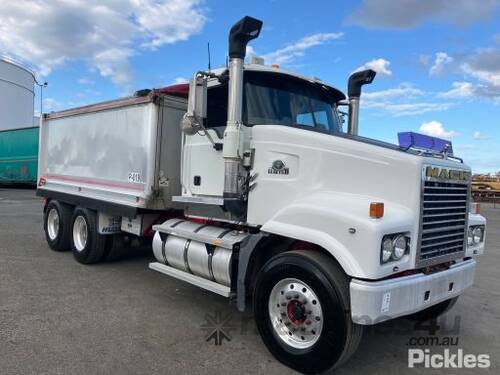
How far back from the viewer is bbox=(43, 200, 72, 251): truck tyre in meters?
8.64

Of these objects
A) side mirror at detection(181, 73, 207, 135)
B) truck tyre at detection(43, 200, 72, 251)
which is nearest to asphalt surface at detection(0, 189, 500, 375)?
truck tyre at detection(43, 200, 72, 251)

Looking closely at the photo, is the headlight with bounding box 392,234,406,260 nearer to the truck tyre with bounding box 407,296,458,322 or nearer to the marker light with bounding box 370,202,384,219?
the marker light with bounding box 370,202,384,219

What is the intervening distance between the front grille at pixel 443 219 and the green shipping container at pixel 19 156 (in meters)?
26.8

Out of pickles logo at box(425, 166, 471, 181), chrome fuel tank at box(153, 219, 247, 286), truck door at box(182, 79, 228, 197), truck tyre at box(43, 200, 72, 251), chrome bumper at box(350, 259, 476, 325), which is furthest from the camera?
truck tyre at box(43, 200, 72, 251)

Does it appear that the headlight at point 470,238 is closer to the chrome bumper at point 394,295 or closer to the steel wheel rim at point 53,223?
the chrome bumper at point 394,295

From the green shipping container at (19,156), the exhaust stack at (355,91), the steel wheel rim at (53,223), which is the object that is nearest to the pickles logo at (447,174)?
the exhaust stack at (355,91)

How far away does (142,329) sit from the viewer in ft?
15.8

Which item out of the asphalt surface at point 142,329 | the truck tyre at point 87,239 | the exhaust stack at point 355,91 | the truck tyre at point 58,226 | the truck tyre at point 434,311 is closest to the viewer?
the asphalt surface at point 142,329

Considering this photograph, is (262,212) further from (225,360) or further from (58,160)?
(58,160)

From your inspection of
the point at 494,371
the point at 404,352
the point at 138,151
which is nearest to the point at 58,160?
the point at 138,151

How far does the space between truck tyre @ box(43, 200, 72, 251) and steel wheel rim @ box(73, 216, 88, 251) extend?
0.39 meters

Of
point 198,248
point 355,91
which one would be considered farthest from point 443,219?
point 355,91

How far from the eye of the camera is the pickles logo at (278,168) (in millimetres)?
4582

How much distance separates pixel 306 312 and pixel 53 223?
6.98 meters
